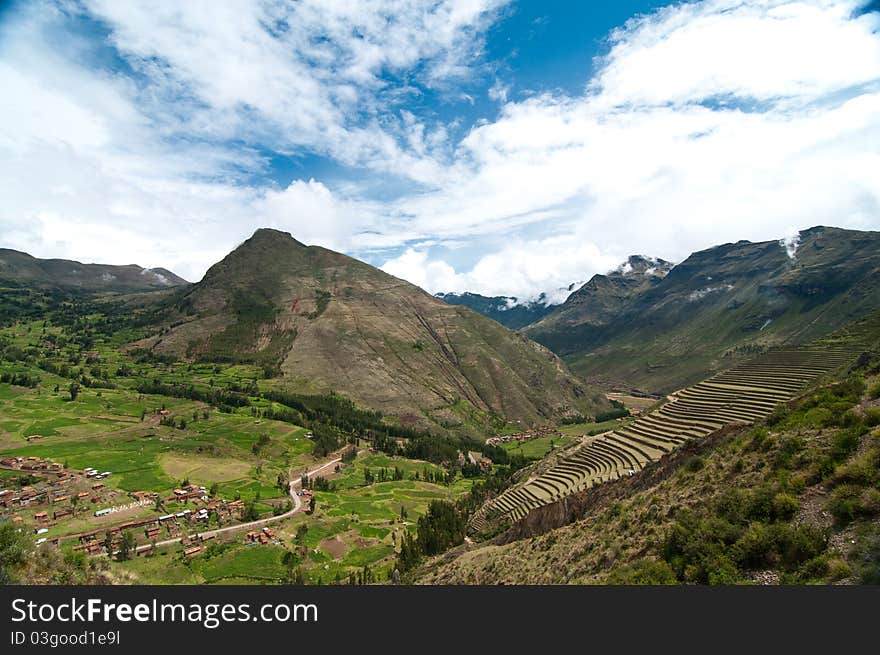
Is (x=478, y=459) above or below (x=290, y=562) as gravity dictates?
below

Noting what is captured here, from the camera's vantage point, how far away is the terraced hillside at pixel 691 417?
40406 mm

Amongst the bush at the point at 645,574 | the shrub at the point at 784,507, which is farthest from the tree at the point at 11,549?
the shrub at the point at 784,507

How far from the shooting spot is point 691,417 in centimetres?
4391

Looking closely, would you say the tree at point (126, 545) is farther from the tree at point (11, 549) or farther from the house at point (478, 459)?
the house at point (478, 459)

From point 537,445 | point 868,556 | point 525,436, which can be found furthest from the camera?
point 525,436

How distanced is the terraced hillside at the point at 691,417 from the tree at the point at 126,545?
51.1 metres

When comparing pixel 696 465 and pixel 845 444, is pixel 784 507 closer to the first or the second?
pixel 845 444

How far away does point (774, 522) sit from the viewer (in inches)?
581

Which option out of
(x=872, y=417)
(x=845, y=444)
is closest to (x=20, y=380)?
(x=845, y=444)

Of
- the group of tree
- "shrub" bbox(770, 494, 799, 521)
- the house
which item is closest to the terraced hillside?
"shrub" bbox(770, 494, 799, 521)

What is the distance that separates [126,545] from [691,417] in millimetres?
76559

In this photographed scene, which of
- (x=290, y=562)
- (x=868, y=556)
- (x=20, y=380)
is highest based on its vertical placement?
(x=20, y=380)

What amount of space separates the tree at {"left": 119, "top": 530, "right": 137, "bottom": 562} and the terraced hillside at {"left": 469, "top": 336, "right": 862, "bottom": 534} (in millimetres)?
51066

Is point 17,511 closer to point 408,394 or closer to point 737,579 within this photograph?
point 737,579
